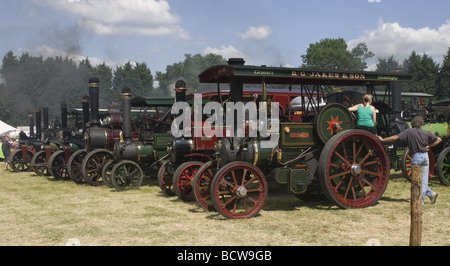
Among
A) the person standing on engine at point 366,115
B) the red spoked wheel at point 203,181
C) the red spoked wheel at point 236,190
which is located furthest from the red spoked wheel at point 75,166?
the person standing on engine at point 366,115

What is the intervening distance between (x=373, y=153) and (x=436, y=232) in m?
2.01

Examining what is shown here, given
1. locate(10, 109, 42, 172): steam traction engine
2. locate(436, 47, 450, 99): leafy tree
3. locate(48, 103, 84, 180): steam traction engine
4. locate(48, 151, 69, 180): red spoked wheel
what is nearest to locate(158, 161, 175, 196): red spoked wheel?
locate(48, 103, 84, 180): steam traction engine

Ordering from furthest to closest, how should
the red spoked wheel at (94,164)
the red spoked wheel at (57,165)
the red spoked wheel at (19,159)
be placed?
the red spoked wheel at (19,159)
the red spoked wheel at (57,165)
the red spoked wheel at (94,164)

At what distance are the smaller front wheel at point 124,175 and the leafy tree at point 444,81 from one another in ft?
127

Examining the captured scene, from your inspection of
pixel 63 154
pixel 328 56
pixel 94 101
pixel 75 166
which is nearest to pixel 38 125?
pixel 63 154

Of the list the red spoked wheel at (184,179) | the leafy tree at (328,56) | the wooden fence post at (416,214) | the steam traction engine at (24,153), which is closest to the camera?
the wooden fence post at (416,214)

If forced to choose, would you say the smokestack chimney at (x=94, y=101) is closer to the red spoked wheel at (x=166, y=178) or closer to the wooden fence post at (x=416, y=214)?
the red spoked wheel at (x=166, y=178)

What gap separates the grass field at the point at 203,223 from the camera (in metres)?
4.92

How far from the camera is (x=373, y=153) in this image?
6879 mm

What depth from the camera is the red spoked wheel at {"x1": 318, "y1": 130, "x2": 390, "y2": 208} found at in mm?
6340

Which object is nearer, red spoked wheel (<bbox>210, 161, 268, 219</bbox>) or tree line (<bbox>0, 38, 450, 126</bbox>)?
red spoked wheel (<bbox>210, 161, 268, 219</bbox>)

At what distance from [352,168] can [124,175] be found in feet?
16.4

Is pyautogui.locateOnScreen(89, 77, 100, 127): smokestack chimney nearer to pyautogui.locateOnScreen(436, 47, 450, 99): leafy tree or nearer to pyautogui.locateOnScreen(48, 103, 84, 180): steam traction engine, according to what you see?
pyautogui.locateOnScreen(48, 103, 84, 180): steam traction engine

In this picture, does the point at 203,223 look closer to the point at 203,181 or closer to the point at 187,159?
the point at 203,181
